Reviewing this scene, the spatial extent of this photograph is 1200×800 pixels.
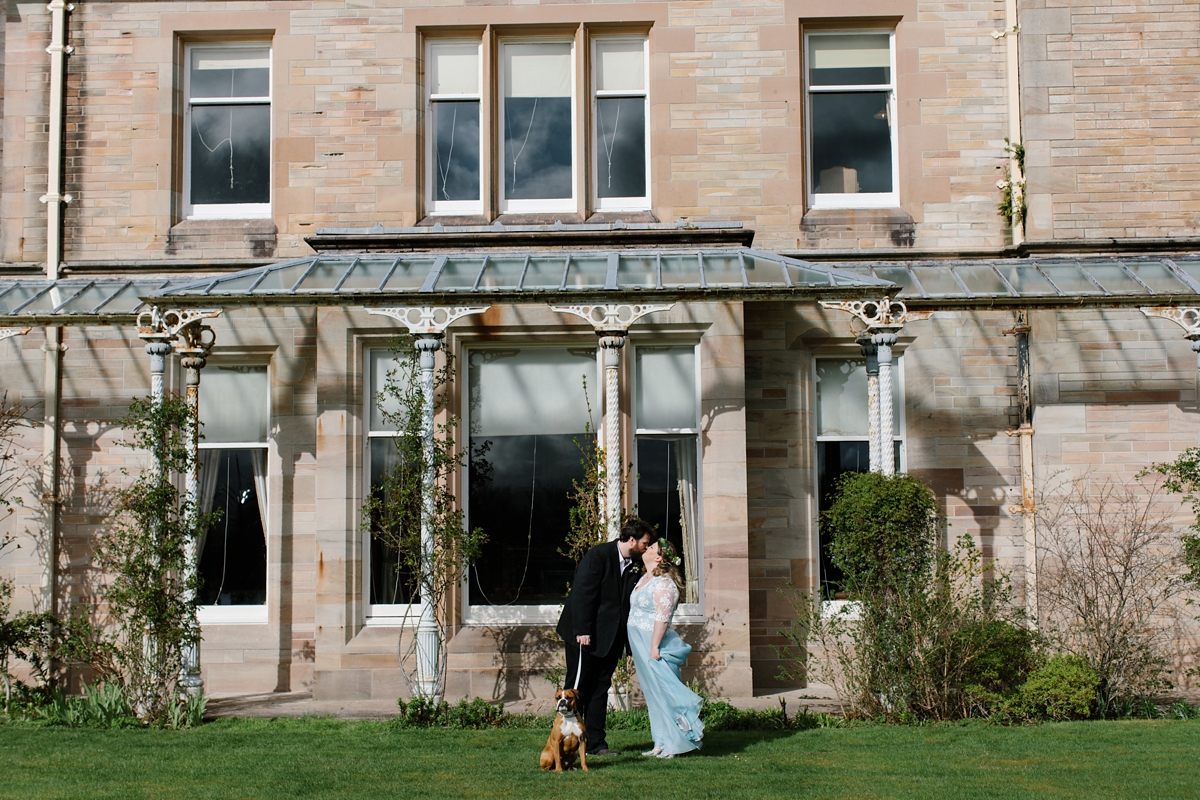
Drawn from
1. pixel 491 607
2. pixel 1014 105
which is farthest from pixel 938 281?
pixel 491 607

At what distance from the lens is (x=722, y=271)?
1034 centimetres

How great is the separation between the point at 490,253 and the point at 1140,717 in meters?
7.03

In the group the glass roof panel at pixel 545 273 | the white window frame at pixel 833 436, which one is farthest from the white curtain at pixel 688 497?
the glass roof panel at pixel 545 273

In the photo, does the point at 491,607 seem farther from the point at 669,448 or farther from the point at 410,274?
the point at 410,274

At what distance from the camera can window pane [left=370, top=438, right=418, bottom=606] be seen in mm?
11305

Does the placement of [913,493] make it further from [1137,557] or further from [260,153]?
[260,153]

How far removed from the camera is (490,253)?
1119cm

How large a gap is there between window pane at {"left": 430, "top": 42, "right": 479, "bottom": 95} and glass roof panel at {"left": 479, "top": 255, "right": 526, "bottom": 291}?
2.67 metres

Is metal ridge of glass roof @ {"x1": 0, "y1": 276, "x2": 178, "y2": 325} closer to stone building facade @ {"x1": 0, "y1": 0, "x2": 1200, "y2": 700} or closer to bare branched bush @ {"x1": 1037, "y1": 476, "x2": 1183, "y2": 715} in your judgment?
stone building facade @ {"x1": 0, "y1": 0, "x2": 1200, "y2": 700}

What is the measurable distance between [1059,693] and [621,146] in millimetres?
7049

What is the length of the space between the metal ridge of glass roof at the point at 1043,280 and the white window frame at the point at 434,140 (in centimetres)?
398

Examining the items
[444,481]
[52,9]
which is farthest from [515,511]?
[52,9]

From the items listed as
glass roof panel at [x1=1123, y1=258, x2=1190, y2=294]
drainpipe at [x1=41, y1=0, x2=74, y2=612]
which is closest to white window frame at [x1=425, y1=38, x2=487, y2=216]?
drainpipe at [x1=41, y1=0, x2=74, y2=612]

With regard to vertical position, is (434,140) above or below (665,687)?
above
